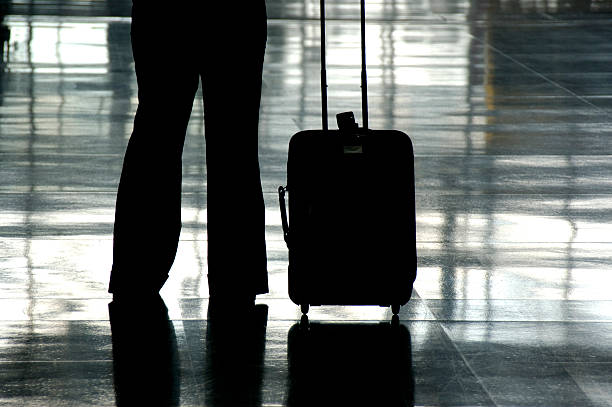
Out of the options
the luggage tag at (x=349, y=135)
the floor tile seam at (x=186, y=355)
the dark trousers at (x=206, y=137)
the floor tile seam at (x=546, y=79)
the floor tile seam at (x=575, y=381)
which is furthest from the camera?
the floor tile seam at (x=546, y=79)

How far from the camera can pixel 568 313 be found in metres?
4.89

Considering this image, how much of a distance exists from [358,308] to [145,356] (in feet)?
3.05

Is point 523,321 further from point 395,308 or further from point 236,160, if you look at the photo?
point 236,160

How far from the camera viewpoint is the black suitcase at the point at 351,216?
14.8 feet

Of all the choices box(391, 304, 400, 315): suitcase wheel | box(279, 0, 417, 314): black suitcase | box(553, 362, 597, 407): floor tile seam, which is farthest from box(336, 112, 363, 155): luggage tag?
box(553, 362, 597, 407): floor tile seam

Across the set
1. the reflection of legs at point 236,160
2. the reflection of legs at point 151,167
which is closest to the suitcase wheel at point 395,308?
the reflection of legs at point 236,160

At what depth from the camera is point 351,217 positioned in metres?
4.57

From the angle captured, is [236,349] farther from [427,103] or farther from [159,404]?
[427,103]

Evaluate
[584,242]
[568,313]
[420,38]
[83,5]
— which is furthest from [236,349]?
[83,5]

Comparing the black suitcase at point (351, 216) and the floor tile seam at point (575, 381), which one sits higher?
the black suitcase at point (351, 216)

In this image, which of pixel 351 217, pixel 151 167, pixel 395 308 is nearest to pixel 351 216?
pixel 351 217

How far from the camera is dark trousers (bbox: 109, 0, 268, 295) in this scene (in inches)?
190

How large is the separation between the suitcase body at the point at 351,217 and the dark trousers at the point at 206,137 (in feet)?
1.29

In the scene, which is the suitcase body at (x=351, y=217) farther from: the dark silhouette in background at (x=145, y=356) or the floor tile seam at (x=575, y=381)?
the floor tile seam at (x=575, y=381)
